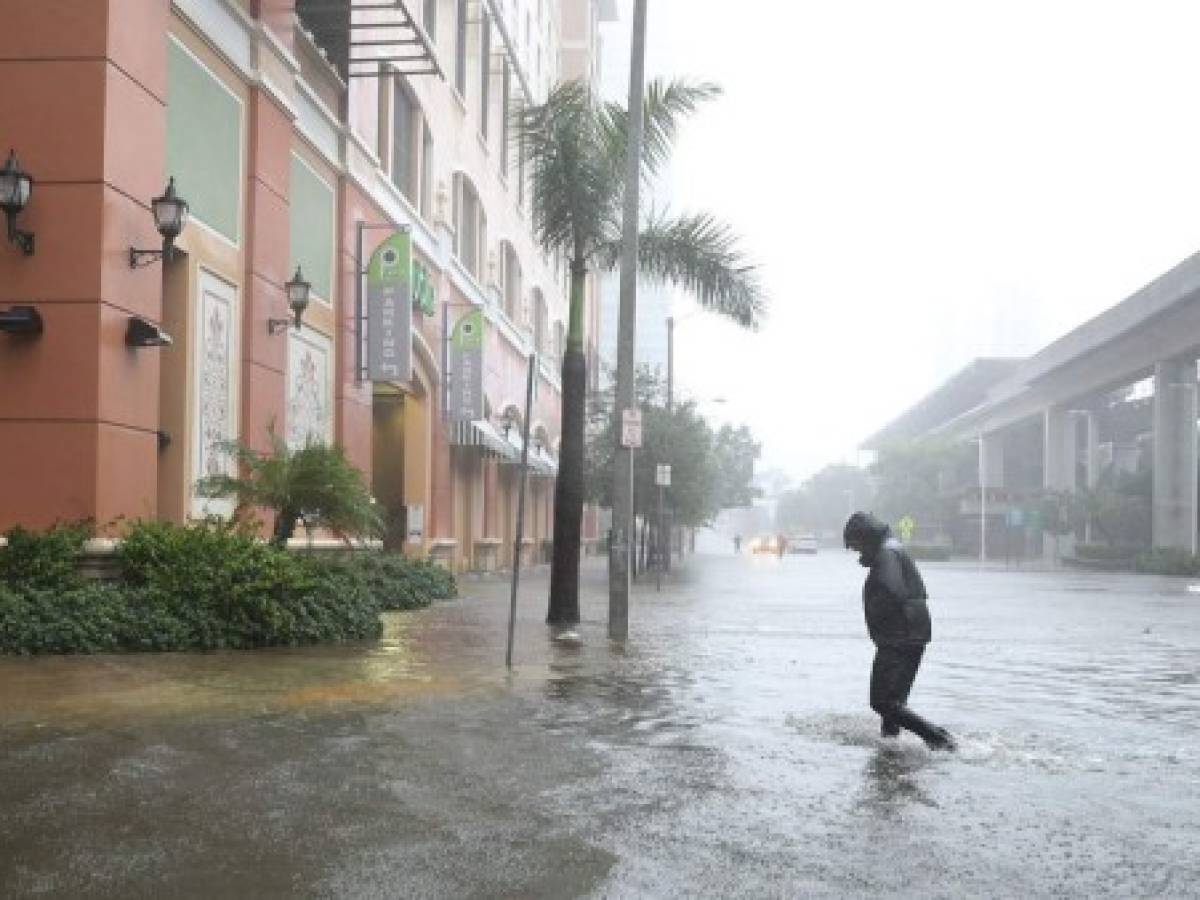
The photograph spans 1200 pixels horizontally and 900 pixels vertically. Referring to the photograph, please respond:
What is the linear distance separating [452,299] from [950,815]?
27.5m

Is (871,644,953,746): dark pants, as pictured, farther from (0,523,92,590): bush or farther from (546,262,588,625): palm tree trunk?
(546,262,588,625): palm tree trunk

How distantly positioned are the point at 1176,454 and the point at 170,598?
48889 mm

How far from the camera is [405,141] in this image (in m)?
28.7

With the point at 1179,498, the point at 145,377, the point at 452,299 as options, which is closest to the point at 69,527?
the point at 145,377

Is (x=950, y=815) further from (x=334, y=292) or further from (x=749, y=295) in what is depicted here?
(x=334, y=292)

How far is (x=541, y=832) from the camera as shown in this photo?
19.0ft

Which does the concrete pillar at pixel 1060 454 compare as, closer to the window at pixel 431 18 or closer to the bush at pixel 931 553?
the bush at pixel 931 553

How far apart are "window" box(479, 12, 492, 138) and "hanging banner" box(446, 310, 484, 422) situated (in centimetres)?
867

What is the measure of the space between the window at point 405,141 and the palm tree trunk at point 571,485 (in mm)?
10508

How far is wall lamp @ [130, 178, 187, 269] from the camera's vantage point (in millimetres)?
14195

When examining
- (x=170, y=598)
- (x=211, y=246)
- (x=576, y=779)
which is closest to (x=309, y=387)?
(x=211, y=246)

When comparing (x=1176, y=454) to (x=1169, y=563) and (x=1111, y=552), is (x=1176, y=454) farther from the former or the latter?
(x=1111, y=552)

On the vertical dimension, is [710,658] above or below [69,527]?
below

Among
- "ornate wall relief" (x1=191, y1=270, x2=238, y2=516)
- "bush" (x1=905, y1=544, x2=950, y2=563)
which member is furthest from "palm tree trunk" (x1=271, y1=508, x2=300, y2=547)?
"bush" (x1=905, y1=544, x2=950, y2=563)
